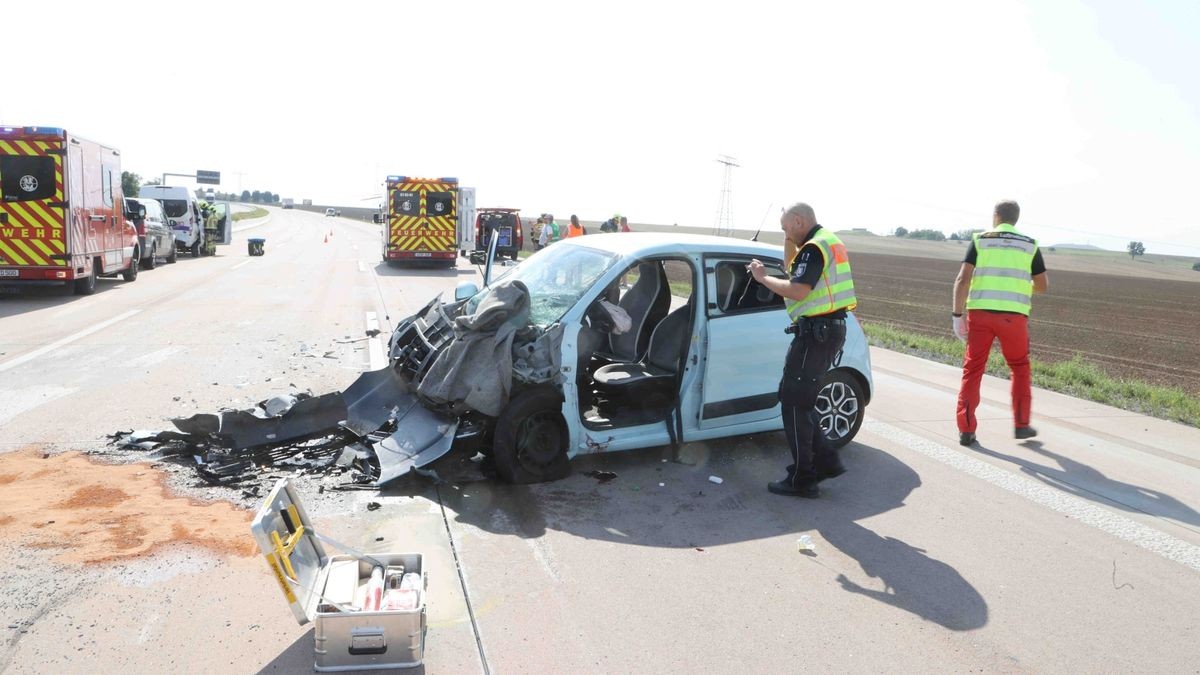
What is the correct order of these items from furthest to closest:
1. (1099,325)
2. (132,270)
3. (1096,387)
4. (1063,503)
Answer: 1. (1099,325)
2. (132,270)
3. (1096,387)
4. (1063,503)

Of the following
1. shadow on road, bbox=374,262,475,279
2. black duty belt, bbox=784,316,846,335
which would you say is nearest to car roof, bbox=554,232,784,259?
black duty belt, bbox=784,316,846,335

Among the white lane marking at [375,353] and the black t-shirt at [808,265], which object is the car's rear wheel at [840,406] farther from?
the white lane marking at [375,353]

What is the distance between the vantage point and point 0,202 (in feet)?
47.5

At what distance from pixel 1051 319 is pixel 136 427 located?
87.6ft

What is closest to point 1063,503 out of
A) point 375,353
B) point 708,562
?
point 708,562

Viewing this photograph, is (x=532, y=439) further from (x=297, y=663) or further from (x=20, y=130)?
(x=20, y=130)

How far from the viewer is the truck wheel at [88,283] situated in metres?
15.8

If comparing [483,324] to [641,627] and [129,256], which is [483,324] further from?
[129,256]

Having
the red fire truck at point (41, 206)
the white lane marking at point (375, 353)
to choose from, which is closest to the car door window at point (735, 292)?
the white lane marking at point (375, 353)

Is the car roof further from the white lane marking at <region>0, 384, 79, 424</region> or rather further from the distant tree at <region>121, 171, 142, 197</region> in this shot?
the distant tree at <region>121, 171, 142, 197</region>

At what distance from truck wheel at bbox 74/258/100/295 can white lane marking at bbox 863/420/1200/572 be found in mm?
14494

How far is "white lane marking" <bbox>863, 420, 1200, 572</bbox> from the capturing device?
16.6 ft

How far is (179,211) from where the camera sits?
2822cm

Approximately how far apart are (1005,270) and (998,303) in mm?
270
